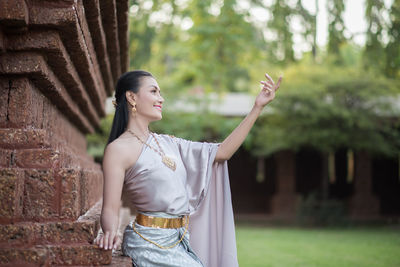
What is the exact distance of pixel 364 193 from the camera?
48.3 ft

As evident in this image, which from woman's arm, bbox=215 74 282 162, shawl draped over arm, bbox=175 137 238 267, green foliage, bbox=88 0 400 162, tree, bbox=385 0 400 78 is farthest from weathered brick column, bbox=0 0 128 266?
green foliage, bbox=88 0 400 162

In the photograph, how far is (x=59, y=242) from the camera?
177 centimetres

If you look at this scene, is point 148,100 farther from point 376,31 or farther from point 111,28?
point 376,31

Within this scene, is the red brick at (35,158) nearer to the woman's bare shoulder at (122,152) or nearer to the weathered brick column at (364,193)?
the woman's bare shoulder at (122,152)

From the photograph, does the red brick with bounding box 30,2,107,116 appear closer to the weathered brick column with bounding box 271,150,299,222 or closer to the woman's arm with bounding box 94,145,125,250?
the woman's arm with bounding box 94,145,125,250

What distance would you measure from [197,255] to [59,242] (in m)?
1.05

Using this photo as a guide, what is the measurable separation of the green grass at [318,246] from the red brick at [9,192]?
216 inches

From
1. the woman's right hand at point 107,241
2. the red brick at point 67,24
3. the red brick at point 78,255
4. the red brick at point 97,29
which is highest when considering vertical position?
the red brick at point 97,29

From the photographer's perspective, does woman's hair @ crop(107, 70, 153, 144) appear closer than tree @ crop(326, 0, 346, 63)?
Yes

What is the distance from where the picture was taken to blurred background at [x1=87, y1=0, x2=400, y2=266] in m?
8.21

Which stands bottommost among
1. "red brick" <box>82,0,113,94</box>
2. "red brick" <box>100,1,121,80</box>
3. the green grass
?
the green grass

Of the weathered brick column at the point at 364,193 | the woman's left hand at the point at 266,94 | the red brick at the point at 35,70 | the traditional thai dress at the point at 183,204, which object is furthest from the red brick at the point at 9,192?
the weathered brick column at the point at 364,193

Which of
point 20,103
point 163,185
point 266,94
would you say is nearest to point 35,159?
point 20,103

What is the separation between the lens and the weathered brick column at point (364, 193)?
1467cm
